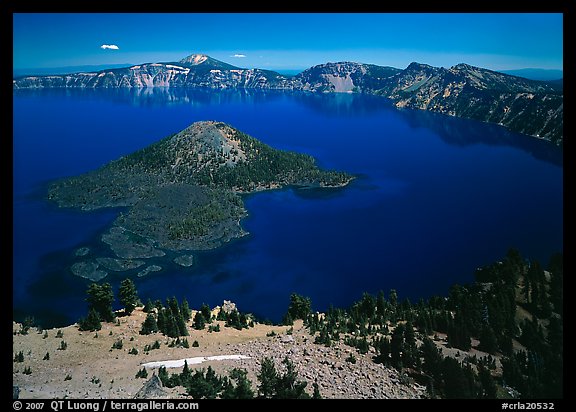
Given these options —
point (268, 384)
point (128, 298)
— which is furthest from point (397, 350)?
point (128, 298)

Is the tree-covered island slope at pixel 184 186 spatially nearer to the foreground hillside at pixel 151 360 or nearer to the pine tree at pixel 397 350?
the foreground hillside at pixel 151 360

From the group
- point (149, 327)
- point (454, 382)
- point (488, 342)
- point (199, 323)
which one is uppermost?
point (454, 382)

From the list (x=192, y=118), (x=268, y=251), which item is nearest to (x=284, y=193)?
(x=268, y=251)

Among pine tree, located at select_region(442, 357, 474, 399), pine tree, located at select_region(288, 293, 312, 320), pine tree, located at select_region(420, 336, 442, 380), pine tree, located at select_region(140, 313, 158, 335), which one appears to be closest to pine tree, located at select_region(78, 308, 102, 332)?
pine tree, located at select_region(140, 313, 158, 335)

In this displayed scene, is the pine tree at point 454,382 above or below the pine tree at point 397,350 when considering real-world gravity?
above

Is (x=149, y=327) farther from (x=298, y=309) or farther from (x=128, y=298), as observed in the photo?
(x=298, y=309)

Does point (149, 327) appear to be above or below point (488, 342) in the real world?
above

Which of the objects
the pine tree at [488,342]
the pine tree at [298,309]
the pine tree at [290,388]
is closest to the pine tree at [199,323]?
the pine tree at [298,309]
